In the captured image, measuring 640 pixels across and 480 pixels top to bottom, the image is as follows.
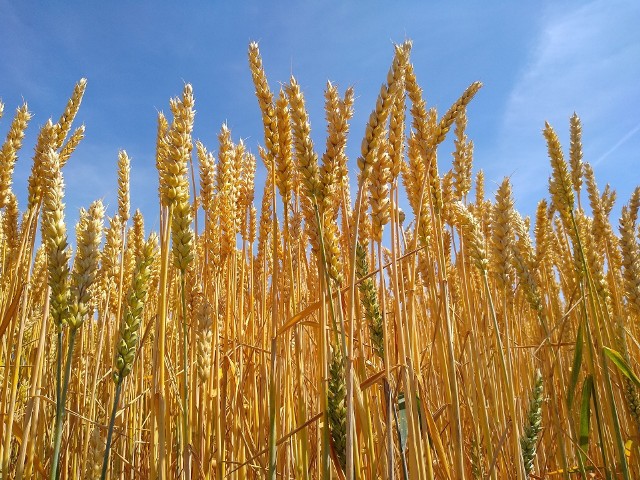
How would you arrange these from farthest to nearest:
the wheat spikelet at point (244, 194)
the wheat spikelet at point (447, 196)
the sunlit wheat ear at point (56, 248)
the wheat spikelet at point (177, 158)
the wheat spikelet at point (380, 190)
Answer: the wheat spikelet at point (244, 194) < the wheat spikelet at point (447, 196) < the wheat spikelet at point (380, 190) < the wheat spikelet at point (177, 158) < the sunlit wheat ear at point (56, 248)

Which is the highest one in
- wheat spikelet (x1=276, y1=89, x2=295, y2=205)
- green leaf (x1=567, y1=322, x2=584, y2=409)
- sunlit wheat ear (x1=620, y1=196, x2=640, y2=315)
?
wheat spikelet (x1=276, y1=89, x2=295, y2=205)

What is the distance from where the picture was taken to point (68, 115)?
5.42ft

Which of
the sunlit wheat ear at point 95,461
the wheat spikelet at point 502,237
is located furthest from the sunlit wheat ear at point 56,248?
the wheat spikelet at point 502,237

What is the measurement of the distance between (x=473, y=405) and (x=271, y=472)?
0.76m

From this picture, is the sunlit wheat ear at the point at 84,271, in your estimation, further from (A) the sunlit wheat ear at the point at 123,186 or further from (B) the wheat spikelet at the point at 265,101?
(A) the sunlit wheat ear at the point at 123,186

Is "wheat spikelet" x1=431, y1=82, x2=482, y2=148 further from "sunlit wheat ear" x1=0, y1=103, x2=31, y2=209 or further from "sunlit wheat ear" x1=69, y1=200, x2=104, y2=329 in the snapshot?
"sunlit wheat ear" x1=0, y1=103, x2=31, y2=209

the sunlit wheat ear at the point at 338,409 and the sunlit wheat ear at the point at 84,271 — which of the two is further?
the sunlit wheat ear at the point at 338,409

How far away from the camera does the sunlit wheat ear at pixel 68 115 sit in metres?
1.58

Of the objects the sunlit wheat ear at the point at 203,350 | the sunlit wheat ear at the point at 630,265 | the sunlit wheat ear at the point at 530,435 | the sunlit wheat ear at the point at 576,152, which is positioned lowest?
the sunlit wheat ear at the point at 530,435

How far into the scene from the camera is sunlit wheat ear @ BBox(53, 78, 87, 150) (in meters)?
1.58

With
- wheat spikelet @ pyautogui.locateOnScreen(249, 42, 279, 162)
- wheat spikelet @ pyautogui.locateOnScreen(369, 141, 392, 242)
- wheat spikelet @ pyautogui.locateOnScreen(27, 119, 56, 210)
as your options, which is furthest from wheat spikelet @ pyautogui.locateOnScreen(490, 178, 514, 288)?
wheat spikelet @ pyautogui.locateOnScreen(27, 119, 56, 210)

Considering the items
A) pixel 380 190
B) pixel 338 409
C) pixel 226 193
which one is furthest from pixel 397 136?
pixel 226 193

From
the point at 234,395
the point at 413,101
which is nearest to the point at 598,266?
the point at 413,101

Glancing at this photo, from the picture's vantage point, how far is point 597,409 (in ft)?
4.47
